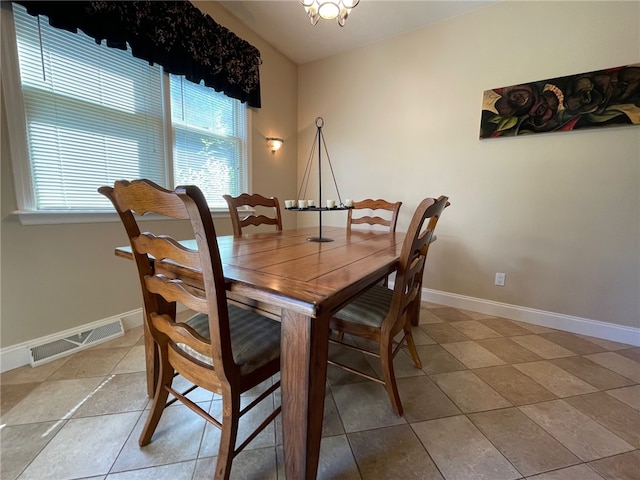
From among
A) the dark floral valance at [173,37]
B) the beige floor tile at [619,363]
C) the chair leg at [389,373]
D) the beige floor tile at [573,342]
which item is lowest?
the beige floor tile at [573,342]

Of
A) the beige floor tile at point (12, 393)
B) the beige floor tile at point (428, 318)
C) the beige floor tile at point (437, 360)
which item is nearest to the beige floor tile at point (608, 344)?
the beige floor tile at point (428, 318)

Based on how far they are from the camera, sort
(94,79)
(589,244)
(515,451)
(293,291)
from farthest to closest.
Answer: (589,244), (94,79), (515,451), (293,291)

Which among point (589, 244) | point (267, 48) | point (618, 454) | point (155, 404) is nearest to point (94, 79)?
point (267, 48)

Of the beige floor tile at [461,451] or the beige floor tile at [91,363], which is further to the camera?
the beige floor tile at [91,363]

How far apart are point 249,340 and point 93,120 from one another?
1.90 meters

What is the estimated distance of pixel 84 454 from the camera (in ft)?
3.44

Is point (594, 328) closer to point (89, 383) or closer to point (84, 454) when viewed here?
point (84, 454)

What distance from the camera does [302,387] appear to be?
781 mm

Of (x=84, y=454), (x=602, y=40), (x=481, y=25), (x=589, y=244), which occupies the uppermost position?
(x=481, y=25)

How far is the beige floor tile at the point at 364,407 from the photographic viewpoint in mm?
1233

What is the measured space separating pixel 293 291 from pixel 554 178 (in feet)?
8.23

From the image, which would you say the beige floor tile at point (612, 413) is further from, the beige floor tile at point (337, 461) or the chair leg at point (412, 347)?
the beige floor tile at point (337, 461)

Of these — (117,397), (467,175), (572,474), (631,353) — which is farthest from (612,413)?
(117,397)

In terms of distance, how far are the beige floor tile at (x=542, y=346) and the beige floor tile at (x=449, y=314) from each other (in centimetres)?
41
